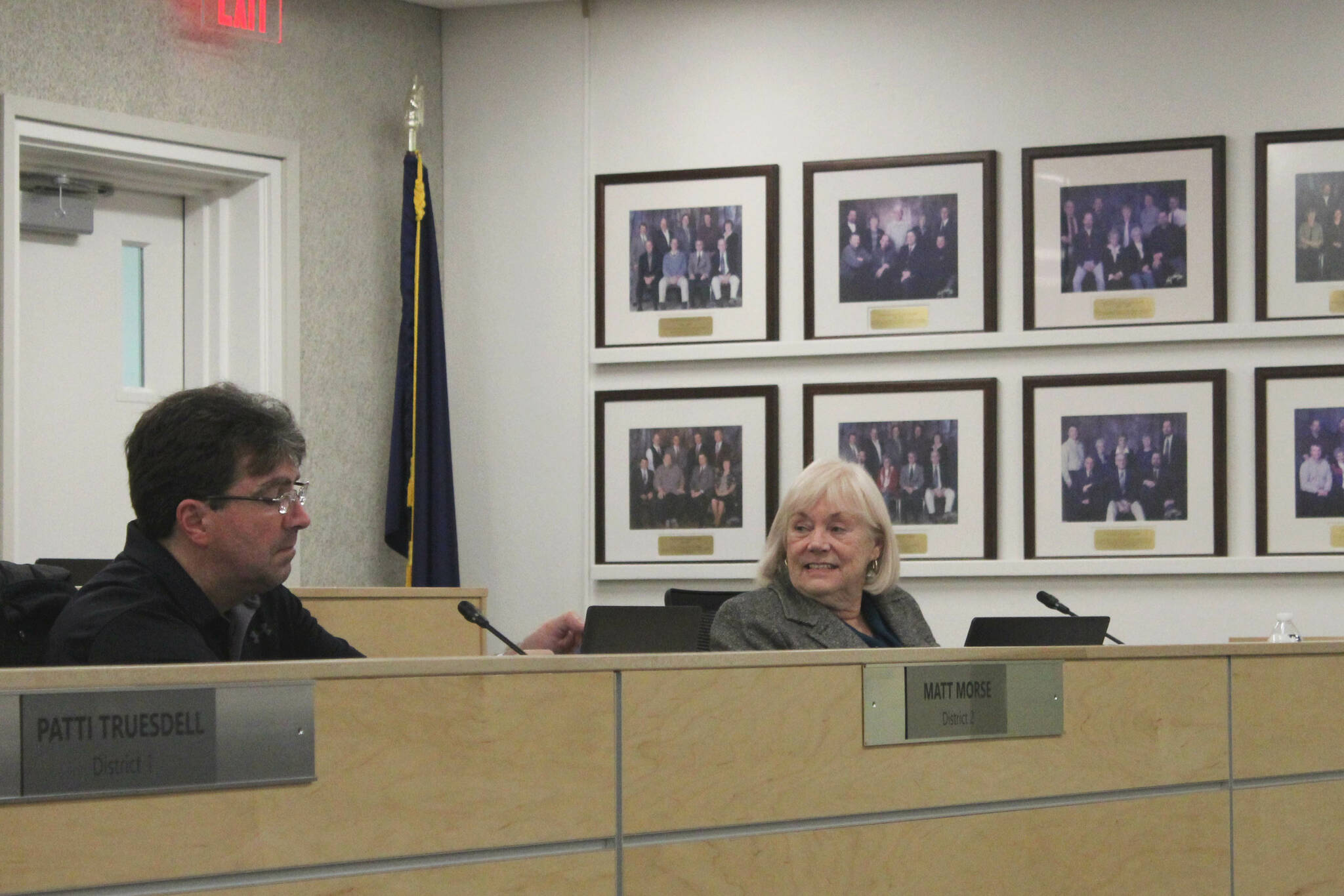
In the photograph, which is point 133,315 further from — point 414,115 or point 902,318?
point 902,318

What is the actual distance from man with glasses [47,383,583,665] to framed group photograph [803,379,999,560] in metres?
3.00

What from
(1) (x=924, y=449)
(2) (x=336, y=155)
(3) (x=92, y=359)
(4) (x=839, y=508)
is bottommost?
(4) (x=839, y=508)

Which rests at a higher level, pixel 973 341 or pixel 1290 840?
pixel 973 341

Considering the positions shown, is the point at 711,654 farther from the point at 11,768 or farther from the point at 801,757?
the point at 11,768

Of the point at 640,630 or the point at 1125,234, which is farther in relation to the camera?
the point at 1125,234

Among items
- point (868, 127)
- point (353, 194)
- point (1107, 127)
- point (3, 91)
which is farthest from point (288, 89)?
point (1107, 127)

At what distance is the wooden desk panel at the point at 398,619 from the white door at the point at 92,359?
1.26 m

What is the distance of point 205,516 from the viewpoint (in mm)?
2184

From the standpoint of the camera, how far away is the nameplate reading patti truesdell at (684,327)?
524 cm

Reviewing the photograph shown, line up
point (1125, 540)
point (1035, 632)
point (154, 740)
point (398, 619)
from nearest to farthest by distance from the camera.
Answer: point (154, 740)
point (1035, 632)
point (398, 619)
point (1125, 540)

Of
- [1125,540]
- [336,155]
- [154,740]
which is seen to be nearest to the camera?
[154,740]

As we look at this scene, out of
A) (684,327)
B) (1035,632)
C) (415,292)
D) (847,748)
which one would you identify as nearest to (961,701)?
(847,748)

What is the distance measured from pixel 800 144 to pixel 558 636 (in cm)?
281

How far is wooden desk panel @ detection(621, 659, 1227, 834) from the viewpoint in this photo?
1937mm
